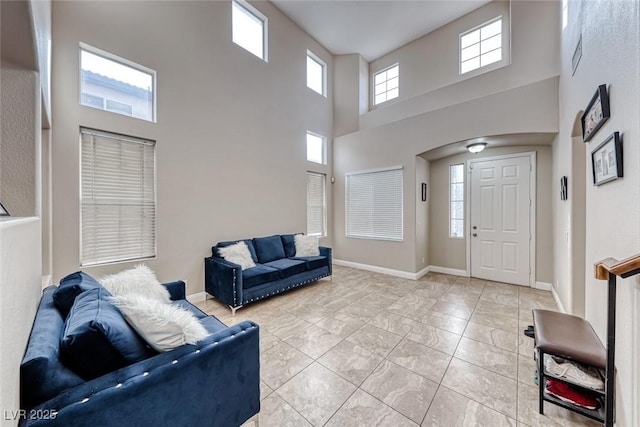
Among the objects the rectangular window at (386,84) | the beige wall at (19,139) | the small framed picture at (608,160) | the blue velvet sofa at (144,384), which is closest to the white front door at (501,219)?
the small framed picture at (608,160)

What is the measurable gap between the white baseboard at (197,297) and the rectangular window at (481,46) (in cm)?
631

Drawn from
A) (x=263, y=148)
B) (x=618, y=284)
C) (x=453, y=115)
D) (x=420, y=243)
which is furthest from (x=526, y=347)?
(x=263, y=148)

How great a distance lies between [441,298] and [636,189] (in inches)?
109

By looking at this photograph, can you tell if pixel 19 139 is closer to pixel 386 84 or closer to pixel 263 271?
pixel 263 271

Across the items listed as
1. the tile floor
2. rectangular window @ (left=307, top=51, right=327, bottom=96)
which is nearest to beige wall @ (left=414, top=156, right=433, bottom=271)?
the tile floor

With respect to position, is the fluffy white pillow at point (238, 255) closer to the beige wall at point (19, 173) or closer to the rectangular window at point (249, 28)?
the beige wall at point (19, 173)

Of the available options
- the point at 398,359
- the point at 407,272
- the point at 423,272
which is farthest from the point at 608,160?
the point at 423,272

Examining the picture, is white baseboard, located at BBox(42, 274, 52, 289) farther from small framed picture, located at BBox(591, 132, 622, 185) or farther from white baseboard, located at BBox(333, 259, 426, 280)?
white baseboard, located at BBox(333, 259, 426, 280)

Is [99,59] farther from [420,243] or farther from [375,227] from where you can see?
[420,243]

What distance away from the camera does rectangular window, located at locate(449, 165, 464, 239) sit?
4816mm

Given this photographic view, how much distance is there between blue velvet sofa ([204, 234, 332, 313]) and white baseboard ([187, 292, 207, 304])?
8 cm

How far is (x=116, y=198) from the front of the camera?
9.56 ft

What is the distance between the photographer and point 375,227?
521 cm

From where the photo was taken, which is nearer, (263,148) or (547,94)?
(547,94)
